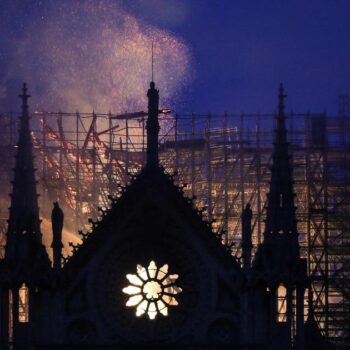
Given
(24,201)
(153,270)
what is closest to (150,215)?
(153,270)

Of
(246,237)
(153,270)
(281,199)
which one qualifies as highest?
(281,199)

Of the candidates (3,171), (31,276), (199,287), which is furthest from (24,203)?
(3,171)

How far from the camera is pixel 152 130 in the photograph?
156ft

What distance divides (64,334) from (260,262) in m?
5.84

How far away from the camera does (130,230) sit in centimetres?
4741

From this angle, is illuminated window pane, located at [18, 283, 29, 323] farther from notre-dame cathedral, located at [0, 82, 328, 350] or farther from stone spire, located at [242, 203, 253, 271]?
stone spire, located at [242, 203, 253, 271]

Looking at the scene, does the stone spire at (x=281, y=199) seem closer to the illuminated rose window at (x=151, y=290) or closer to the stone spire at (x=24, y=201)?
the illuminated rose window at (x=151, y=290)

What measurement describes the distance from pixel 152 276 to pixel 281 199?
4261mm

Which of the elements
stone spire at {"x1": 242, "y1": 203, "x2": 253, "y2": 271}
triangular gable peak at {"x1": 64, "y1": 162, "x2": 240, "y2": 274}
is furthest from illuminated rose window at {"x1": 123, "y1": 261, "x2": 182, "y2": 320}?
stone spire at {"x1": 242, "y1": 203, "x2": 253, "y2": 271}

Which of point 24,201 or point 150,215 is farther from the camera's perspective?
point 24,201

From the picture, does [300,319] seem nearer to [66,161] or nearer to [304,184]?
[304,184]

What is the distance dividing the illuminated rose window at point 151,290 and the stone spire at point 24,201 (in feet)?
9.82

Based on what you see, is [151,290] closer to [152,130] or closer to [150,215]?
[150,215]

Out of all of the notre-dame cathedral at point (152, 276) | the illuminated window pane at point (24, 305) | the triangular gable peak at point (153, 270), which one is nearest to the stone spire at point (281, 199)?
the notre-dame cathedral at point (152, 276)
